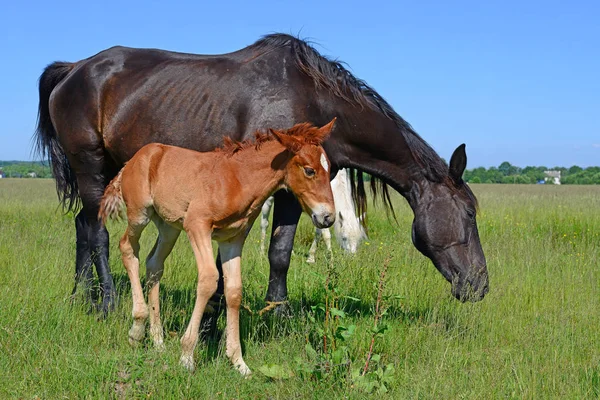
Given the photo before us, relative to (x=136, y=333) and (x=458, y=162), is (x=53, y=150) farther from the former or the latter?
(x=458, y=162)

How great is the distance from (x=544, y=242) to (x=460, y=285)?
198 inches

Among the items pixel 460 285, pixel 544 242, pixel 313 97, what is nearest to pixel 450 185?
pixel 460 285

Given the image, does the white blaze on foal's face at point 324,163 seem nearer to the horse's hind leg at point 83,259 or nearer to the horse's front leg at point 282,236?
the horse's front leg at point 282,236

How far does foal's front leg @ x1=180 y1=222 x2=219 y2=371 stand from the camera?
394 centimetres

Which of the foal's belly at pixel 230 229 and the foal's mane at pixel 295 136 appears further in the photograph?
the foal's belly at pixel 230 229

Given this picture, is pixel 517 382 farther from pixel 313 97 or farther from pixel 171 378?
pixel 313 97

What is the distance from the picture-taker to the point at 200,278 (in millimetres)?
3955

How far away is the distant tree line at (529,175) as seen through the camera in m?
60.7

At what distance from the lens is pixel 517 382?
3.96m

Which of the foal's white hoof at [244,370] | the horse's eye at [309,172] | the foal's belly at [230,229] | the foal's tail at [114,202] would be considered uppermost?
the horse's eye at [309,172]

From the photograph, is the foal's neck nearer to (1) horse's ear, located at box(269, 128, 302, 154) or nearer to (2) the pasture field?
(1) horse's ear, located at box(269, 128, 302, 154)

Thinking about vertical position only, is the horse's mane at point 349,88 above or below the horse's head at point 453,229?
above

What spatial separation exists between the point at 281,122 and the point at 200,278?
66.6 inches

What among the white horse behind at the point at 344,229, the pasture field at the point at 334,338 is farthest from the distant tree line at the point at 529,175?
the pasture field at the point at 334,338
